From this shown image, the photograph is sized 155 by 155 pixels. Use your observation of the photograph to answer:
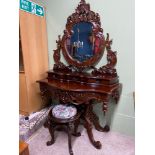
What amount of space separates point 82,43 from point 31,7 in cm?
85

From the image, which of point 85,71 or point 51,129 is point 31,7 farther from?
point 51,129

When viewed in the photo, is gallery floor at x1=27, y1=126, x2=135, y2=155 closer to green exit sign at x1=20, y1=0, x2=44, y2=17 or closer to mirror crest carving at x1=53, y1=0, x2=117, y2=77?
mirror crest carving at x1=53, y1=0, x2=117, y2=77

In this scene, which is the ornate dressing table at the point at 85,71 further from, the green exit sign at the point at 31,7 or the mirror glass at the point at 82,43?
the green exit sign at the point at 31,7

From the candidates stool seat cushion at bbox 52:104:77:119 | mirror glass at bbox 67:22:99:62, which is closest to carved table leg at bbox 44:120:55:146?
stool seat cushion at bbox 52:104:77:119

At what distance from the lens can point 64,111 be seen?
1.88 meters

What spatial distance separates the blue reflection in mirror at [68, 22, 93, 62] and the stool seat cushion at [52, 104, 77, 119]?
2.13 ft

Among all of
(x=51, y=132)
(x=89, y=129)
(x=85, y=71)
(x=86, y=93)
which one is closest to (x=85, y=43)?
(x=85, y=71)

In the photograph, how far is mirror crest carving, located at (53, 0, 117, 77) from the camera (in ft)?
6.63

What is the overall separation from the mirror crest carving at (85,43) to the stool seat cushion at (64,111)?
53cm
